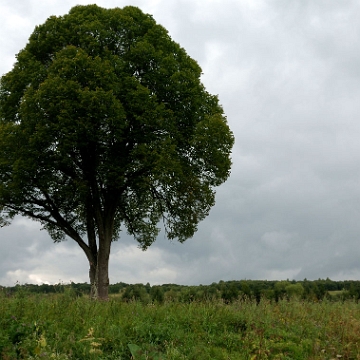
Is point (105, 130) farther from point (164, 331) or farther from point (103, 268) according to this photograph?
point (164, 331)

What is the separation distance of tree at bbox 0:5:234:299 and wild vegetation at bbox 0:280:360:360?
9.39m

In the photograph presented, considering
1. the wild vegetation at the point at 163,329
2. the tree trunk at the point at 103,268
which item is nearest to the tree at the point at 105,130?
the tree trunk at the point at 103,268

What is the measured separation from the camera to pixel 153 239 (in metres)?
26.0

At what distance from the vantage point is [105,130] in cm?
2083

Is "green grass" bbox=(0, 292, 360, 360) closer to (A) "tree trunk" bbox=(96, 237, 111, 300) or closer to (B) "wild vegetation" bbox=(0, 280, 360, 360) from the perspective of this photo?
(B) "wild vegetation" bbox=(0, 280, 360, 360)

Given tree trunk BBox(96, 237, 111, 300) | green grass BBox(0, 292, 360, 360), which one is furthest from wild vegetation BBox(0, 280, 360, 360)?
tree trunk BBox(96, 237, 111, 300)

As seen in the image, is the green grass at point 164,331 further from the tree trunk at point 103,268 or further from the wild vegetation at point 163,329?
the tree trunk at point 103,268

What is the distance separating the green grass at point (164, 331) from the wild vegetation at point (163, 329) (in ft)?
0.06

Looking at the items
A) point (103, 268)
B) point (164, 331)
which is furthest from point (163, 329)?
point (103, 268)

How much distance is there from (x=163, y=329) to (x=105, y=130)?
12734mm

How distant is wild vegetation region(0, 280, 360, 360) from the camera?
27.7 feet

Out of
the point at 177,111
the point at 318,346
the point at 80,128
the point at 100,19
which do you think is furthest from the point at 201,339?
the point at 100,19

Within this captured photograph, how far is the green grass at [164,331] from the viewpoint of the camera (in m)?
8.43

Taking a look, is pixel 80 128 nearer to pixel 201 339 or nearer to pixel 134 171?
pixel 134 171
